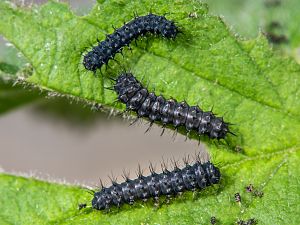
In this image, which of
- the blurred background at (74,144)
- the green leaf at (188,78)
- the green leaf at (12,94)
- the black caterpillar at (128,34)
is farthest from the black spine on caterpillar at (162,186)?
the blurred background at (74,144)

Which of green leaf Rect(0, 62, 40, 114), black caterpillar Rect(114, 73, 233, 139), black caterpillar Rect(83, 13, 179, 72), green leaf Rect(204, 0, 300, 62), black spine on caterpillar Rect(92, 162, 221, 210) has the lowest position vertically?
black spine on caterpillar Rect(92, 162, 221, 210)

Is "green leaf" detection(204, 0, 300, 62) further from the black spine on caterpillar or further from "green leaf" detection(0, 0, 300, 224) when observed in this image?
the black spine on caterpillar

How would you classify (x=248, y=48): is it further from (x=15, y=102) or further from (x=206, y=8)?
(x=15, y=102)

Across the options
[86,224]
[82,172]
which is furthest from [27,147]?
[86,224]

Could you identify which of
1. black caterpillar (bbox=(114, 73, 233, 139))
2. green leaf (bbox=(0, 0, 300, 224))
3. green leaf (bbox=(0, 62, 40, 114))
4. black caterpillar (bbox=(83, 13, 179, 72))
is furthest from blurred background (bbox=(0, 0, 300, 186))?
black caterpillar (bbox=(83, 13, 179, 72))

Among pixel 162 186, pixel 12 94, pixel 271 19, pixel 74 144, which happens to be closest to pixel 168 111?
pixel 162 186

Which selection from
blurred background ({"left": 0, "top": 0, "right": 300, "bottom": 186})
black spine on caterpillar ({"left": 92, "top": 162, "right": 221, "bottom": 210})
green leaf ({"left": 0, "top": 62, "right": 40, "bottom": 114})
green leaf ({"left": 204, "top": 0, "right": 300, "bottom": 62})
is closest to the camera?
black spine on caterpillar ({"left": 92, "top": 162, "right": 221, "bottom": 210})
